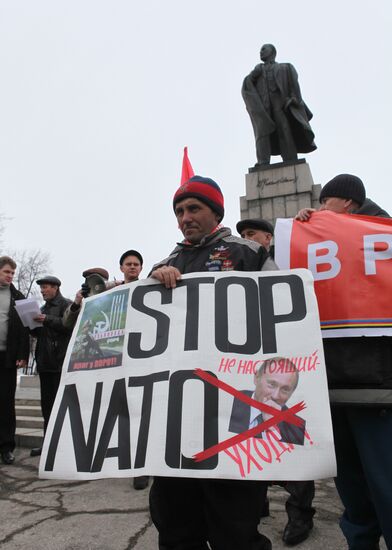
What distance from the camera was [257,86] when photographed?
8344mm

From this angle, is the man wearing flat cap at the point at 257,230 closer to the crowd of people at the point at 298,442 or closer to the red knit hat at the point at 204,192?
the crowd of people at the point at 298,442

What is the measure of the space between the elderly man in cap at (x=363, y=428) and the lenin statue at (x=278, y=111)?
22.8 ft

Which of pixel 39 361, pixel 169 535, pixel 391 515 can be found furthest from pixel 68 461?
pixel 39 361

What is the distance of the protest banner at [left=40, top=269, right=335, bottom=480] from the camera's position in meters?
1.34

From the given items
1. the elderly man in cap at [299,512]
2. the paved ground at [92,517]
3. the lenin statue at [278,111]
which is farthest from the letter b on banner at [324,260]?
the lenin statue at [278,111]

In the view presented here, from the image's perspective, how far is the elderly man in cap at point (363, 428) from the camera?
1437mm

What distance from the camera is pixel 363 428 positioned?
1488mm

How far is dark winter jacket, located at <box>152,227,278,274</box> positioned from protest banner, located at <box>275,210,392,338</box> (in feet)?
0.35

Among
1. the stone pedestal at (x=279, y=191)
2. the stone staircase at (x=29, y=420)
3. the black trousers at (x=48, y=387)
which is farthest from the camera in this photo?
the stone pedestal at (x=279, y=191)

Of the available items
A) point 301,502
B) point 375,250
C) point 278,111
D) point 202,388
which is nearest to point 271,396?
point 202,388

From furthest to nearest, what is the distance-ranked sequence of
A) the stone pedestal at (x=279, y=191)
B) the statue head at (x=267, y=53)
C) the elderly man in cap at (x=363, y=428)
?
the statue head at (x=267, y=53) < the stone pedestal at (x=279, y=191) < the elderly man in cap at (x=363, y=428)

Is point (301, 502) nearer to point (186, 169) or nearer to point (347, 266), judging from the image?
point (347, 266)

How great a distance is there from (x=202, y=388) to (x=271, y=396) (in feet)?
0.76

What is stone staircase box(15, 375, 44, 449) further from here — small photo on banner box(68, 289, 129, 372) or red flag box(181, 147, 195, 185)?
small photo on banner box(68, 289, 129, 372)
